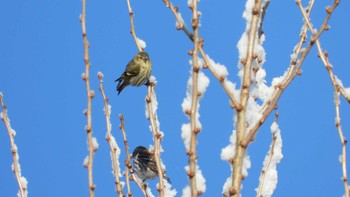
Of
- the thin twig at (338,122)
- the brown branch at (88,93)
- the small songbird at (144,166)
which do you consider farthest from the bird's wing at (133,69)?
the brown branch at (88,93)

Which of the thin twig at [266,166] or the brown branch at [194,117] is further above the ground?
the thin twig at [266,166]

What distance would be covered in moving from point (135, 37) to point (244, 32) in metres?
1.81

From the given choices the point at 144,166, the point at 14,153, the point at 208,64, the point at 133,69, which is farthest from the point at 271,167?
the point at 133,69

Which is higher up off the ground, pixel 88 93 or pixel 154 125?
pixel 154 125

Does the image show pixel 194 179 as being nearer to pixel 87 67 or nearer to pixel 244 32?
pixel 244 32

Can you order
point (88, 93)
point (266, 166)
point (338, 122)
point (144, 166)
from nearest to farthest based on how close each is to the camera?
point (88, 93) → point (338, 122) → point (266, 166) → point (144, 166)

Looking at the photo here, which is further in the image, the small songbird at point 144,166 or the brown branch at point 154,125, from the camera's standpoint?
the small songbird at point 144,166

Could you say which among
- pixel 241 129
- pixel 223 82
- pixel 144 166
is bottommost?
pixel 241 129

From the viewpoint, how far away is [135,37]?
13.1ft

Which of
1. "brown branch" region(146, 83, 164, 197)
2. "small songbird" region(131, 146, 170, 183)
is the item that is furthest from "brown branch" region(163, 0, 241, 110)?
"small songbird" region(131, 146, 170, 183)

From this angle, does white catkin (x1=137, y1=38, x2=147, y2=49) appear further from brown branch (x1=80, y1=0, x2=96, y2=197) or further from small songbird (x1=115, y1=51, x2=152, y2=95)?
small songbird (x1=115, y1=51, x2=152, y2=95)

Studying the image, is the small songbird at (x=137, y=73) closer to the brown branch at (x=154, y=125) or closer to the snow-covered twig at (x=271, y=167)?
the brown branch at (x=154, y=125)

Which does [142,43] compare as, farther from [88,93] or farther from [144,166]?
[144,166]

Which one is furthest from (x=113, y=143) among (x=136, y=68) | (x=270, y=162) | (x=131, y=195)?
(x=136, y=68)
